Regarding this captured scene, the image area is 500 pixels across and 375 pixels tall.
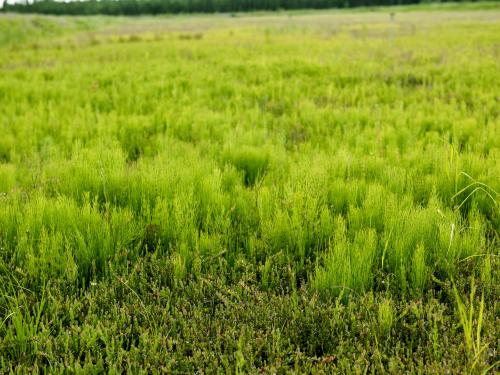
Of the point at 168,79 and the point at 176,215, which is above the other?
the point at 168,79

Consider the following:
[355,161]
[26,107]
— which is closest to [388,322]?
[355,161]

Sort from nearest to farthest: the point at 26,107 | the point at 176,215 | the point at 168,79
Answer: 1. the point at 176,215
2. the point at 26,107
3. the point at 168,79

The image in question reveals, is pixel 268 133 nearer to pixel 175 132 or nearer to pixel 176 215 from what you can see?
pixel 175 132

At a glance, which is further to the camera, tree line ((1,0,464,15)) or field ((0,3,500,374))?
tree line ((1,0,464,15))

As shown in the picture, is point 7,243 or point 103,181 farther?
point 103,181

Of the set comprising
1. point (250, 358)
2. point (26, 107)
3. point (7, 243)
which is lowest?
point (250, 358)

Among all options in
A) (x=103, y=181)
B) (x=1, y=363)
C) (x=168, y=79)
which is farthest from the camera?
(x=168, y=79)

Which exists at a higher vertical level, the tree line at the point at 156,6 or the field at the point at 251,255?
the tree line at the point at 156,6

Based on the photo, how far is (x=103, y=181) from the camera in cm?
318

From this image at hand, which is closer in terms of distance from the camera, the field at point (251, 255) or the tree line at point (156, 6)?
the field at point (251, 255)

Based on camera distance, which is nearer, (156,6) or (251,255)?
(251,255)

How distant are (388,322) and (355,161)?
210cm

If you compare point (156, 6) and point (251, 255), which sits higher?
point (156, 6)

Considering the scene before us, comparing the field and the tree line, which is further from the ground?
the tree line
